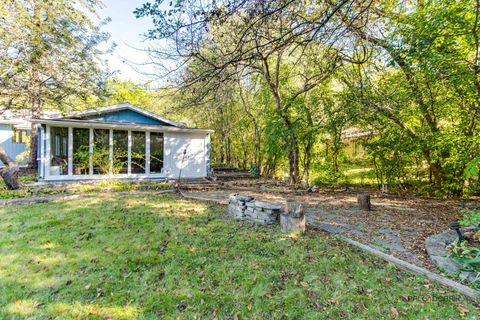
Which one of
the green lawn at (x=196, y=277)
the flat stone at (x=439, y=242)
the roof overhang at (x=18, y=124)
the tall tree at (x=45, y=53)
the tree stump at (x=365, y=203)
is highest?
the tall tree at (x=45, y=53)

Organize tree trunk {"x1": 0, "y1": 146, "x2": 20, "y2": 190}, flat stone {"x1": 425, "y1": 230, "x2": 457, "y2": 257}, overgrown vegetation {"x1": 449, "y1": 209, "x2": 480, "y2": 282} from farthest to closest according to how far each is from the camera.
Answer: tree trunk {"x1": 0, "y1": 146, "x2": 20, "y2": 190} → flat stone {"x1": 425, "y1": 230, "x2": 457, "y2": 257} → overgrown vegetation {"x1": 449, "y1": 209, "x2": 480, "y2": 282}

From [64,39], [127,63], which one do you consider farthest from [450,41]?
[64,39]

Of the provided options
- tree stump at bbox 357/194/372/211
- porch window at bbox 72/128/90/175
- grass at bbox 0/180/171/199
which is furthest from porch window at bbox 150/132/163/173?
tree stump at bbox 357/194/372/211

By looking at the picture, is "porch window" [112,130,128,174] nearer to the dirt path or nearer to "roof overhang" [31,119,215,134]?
"roof overhang" [31,119,215,134]

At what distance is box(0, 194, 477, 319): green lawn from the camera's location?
2633mm

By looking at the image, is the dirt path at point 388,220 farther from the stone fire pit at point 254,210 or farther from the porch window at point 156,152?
the porch window at point 156,152

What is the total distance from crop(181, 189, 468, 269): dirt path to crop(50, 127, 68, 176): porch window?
6675mm

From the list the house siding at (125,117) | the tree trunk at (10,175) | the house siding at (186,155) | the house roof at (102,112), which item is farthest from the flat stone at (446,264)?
the tree trunk at (10,175)

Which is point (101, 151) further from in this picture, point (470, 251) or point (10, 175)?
point (470, 251)

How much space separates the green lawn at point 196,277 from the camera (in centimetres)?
263

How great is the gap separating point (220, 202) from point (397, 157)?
6495mm

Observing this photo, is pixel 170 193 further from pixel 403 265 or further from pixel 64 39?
pixel 403 265

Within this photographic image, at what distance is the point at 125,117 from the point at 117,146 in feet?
4.71

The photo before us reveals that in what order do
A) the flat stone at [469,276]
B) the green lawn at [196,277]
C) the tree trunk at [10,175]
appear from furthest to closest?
the tree trunk at [10,175] < the flat stone at [469,276] < the green lawn at [196,277]
